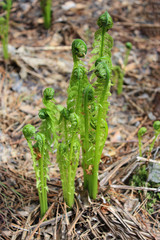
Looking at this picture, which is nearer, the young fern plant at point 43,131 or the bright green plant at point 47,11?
the young fern plant at point 43,131

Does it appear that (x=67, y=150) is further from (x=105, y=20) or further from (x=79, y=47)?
(x=105, y=20)

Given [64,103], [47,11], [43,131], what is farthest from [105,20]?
[47,11]

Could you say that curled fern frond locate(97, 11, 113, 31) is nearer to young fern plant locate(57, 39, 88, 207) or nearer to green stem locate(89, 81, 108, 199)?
young fern plant locate(57, 39, 88, 207)

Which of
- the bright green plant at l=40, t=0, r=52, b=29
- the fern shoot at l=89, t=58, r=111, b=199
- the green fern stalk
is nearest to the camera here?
the fern shoot at l=89, t=58, r=111, b=199

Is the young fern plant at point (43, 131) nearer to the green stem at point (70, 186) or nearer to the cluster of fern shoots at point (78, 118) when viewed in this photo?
the cluster of fern shoots at point (78, 118)

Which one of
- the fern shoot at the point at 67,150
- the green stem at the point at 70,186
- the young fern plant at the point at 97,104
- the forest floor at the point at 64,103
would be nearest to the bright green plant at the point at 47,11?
the forest floor at the point at 64,103

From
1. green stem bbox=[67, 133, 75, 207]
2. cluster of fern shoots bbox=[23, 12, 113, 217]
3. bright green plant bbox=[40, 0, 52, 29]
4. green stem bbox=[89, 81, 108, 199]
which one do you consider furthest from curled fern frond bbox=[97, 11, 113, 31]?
bright green plant bbox=[40, 0, 52, 29]
